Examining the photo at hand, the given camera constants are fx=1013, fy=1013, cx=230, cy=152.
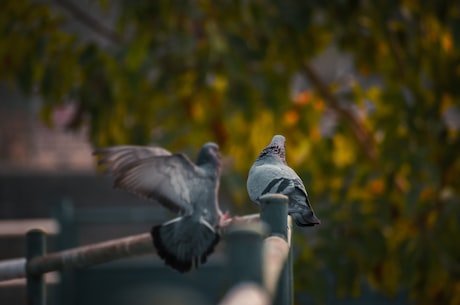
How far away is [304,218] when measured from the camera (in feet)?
6.49

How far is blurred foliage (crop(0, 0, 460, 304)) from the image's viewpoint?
15.6 ft

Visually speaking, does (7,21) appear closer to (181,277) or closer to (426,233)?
(426,233)

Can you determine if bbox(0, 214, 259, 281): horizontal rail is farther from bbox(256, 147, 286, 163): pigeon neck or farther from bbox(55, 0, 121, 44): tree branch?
bbox(55, 0, 121, 44): tree branch

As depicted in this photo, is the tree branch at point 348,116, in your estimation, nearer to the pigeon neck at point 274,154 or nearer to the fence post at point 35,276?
the fence post at point 35,276

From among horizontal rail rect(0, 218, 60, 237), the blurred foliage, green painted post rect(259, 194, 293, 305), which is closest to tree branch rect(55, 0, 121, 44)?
the blurred foliage

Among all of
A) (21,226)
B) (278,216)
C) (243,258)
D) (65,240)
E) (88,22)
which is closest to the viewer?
(243,258)

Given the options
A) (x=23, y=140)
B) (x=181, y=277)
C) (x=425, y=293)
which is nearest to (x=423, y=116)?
(x=425, y=293)

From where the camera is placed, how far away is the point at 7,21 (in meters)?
5.14

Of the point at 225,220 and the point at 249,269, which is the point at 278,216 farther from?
the point at 225,220

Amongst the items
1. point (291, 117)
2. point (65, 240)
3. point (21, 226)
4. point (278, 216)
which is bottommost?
point (278, 216)

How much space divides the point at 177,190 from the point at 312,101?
A: 287cm

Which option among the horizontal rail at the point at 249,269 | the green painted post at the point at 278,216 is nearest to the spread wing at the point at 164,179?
the green painted post at the point at 278,216

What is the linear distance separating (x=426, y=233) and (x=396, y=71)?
898 mm

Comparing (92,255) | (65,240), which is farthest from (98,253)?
(65,240)
